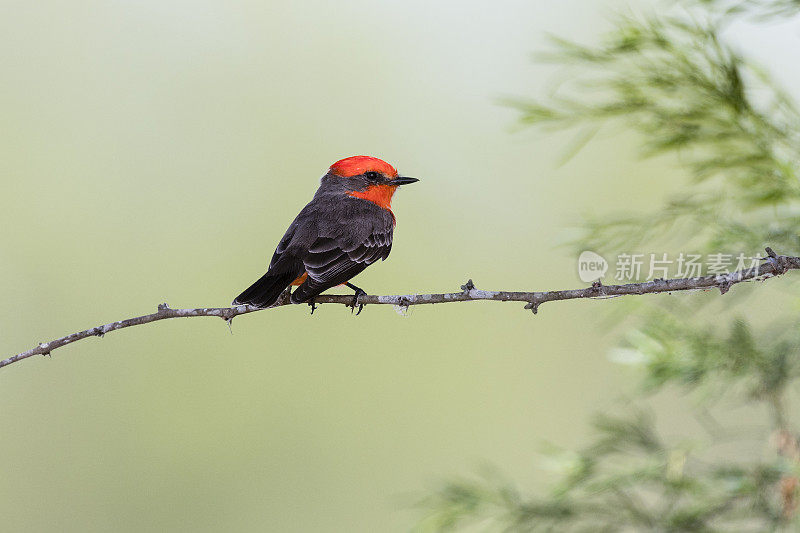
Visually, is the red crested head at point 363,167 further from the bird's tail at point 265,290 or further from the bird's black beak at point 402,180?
the bird's tail at point 265,290

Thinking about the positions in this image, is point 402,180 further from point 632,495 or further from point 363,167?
point 632,495

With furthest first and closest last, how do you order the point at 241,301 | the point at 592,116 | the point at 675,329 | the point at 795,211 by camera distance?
1. the point at 675,329
2. the point at 592,116
3. the point at 795,211
4. the point at 241,301

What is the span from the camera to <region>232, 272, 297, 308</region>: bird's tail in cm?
134

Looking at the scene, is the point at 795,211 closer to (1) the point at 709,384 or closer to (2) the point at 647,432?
(1) the point at 709,384

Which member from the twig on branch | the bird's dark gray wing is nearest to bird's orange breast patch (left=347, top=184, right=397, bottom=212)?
the bird's dark gray wing

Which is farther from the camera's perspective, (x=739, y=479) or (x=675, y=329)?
(x=675, y=329)

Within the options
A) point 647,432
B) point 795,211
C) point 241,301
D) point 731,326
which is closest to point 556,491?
point 647,432

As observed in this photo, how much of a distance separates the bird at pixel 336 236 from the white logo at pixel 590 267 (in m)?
0.37

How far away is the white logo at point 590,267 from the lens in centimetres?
130

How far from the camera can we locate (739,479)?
1796 mm

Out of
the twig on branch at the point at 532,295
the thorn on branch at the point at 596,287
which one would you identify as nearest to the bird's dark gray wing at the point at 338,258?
the twig on branch at the point at 532,295

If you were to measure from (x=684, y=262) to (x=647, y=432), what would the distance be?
0.53m

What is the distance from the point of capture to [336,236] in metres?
1.67

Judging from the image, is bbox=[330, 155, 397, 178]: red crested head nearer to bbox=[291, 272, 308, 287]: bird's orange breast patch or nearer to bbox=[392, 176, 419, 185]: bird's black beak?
bbox=[392, 176, 419, 185]: bird's black beak
